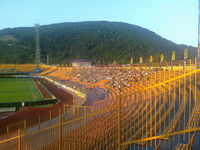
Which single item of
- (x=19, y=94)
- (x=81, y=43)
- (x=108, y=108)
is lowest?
(x=19, y=94)

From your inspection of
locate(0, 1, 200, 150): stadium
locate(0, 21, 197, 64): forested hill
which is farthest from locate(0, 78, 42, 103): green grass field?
locate(0, 21, 197, 64): forested hill

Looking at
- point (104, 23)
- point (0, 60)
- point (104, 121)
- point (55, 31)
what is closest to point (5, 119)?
point (104, 121)

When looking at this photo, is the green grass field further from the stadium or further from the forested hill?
the forested hill

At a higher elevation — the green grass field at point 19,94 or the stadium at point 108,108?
the stadium at point 108,108

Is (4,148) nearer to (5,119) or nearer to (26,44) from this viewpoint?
(5,119)

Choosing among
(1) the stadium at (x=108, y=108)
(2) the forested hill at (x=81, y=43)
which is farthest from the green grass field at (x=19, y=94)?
(2) the forested hill at (x=81, y=43)

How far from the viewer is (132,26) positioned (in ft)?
470

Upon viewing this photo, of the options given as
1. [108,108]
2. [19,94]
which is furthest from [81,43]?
[108,108]

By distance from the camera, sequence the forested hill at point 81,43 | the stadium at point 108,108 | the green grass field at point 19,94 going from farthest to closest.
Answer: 1. the forested hill at point 81,43
2. the green grass field at point 19,94
3. the stadium at point 108,108

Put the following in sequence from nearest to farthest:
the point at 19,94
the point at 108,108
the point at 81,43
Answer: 1. the point at 108,108
2. the point at 19,94
3. the point at 81,43

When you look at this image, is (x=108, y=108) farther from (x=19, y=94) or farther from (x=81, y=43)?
(x=81, y=43)

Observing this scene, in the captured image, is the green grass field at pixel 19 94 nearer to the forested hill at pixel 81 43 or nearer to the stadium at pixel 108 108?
the stadium at pixel 108 108

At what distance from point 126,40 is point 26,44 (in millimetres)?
67534

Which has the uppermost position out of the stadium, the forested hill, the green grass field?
the forested hill
